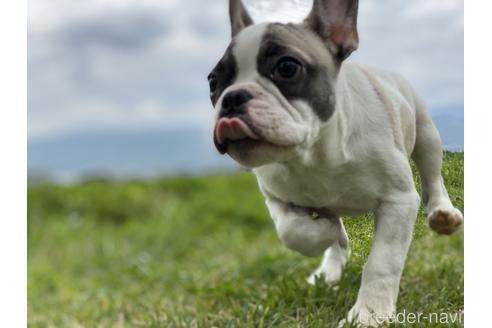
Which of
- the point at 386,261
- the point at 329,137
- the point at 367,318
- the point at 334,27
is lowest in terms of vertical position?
the point at 367,318

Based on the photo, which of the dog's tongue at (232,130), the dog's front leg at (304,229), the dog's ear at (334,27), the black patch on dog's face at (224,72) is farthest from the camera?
the dog's front leg at (304,229)

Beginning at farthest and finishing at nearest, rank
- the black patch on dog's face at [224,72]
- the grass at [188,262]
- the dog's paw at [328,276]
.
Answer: the dog's paw at [328,276] → the grass at [188,262] → the black patch on dog's face at [224,72]

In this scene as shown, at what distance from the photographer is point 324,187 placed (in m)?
2.19

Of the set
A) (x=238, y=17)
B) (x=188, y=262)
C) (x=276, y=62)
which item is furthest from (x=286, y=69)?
(x=188, y=262)

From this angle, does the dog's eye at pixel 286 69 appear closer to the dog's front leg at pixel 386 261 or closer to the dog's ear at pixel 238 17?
the dog's ear at pixel 238 17

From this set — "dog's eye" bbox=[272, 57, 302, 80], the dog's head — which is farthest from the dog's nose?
"dog's eye" bbox=[272, 57, 302, 80]

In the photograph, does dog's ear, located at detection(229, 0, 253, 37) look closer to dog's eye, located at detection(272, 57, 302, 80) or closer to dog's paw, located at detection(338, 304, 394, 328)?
dog's eye, located at detection(272, 57, 302, 80)

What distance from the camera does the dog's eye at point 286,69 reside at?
6.42ft

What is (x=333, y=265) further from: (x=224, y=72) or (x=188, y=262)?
(x=188, y=262)

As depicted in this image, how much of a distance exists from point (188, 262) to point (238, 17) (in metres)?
2.50

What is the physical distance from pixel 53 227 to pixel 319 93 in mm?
4025

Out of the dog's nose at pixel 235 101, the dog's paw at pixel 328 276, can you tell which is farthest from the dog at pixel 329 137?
the dog's paw at pixel 328 276

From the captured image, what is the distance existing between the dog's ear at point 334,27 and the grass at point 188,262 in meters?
0.46

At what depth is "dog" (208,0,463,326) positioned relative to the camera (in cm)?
192
